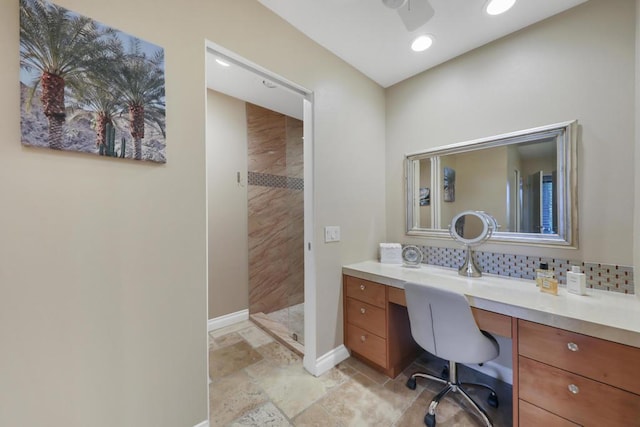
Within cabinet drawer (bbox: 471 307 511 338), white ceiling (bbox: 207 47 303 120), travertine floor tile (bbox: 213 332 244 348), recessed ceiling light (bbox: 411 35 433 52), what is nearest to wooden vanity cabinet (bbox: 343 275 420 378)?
cabinet drawer (bbox: 471 307 511 338)

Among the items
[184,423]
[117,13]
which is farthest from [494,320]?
[117,13]

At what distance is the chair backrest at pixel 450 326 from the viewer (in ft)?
4.34

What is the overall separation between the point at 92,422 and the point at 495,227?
257cm

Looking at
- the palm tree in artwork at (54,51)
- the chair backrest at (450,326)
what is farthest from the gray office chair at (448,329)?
the palm tree in artwork at (54,51)

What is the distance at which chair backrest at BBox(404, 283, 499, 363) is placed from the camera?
1.32 m

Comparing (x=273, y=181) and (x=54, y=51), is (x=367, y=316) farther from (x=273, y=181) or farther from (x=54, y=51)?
(x=54, y=51)

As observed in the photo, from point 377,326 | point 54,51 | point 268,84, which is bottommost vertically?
point 377,326

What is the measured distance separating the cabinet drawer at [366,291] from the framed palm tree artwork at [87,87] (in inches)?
62.1

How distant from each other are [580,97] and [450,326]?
5.42ft

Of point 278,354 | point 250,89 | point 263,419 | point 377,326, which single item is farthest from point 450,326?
point 250,89

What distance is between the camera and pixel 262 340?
2.38 meters

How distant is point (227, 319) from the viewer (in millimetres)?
2674

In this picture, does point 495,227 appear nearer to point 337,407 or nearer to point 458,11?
point 458,11

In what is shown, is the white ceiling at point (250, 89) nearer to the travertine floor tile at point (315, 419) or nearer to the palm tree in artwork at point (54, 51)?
the palm tree in artwork at point (54, 51)
